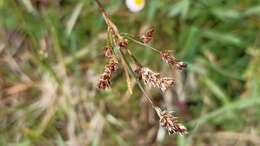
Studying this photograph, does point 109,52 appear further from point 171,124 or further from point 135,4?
point 135,4

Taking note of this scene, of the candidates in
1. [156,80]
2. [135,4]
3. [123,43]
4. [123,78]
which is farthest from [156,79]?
[123,78]

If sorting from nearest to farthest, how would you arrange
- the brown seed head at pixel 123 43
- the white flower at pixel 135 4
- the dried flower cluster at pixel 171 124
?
the dried flower cluster at pixel 171 124 → the brown seed head at pixel 123 43 → the white flower at pixel 135 4

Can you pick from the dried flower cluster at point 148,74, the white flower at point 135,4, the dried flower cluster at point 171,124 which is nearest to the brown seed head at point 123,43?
the dried flower cluster at point 148,74

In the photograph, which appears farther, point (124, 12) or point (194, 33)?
point (124, 12)

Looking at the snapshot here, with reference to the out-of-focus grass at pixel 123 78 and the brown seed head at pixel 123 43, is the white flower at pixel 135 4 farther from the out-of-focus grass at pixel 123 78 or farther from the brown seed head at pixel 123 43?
the brown seed head at pixel 123 43

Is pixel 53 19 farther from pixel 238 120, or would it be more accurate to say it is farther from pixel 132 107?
pixel 238 120

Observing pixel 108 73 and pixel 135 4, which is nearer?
pixel 108 73

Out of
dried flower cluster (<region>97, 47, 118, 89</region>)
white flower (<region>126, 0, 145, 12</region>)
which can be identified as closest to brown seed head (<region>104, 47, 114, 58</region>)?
dried flower cluster (<region>97, 47, 118, 89</region>)

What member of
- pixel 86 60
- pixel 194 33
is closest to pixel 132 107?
pixel 86 60
